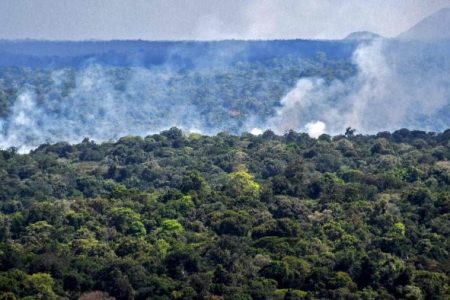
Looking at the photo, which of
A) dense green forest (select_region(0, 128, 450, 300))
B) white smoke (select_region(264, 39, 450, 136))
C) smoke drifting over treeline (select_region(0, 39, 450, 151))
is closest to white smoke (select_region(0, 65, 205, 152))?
smoke drifting over treeline (select_region(0, 39, 450, 151))

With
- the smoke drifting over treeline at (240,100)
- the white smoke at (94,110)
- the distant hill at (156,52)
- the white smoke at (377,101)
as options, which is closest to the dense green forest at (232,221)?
the white smoke at (94,110)

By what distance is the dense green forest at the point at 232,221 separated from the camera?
7194 cm

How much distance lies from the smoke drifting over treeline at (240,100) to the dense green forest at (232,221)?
922 inches

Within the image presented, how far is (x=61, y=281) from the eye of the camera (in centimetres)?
7238

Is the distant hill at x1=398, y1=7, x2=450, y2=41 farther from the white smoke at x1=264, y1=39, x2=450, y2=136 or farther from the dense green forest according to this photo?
the dense green forest

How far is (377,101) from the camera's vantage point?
14900 cm

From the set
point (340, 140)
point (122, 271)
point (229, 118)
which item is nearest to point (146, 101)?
point (229, 118)

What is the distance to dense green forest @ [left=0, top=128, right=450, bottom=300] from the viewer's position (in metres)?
71.9

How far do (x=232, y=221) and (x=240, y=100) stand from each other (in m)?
71.2

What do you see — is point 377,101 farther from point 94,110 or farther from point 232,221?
point 232,221

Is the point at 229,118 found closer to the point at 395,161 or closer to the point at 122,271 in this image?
the point at 395,161

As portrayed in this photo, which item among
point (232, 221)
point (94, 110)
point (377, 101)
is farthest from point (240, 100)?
point (232, 221)

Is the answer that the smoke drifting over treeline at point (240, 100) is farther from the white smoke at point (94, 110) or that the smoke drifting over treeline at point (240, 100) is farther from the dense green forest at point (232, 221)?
the dense green forest at point (232, 221)

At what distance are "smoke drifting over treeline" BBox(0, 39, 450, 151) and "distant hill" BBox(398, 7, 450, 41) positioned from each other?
95 centimetres
